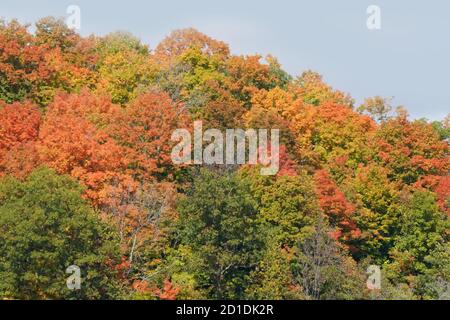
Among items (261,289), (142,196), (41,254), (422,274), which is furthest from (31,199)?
(422,274)

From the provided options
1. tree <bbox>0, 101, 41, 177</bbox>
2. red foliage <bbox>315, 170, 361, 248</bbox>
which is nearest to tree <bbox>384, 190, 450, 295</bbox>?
red foliage <bbox>315, 170, 361, 248</bbox>

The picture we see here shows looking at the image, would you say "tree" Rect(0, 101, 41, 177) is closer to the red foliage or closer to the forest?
the forest

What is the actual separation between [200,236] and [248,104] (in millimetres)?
28473

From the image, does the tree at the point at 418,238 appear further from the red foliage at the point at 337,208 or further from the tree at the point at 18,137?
the tree at the point at 18,137

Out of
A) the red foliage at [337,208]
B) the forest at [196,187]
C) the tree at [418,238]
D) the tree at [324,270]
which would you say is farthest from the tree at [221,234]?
the tree at [418,238]

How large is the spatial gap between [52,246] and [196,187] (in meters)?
11.4

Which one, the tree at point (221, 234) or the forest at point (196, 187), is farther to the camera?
the tree at point (221, 234)

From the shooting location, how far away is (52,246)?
55.8m

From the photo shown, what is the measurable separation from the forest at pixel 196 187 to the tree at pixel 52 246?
3.5 inches

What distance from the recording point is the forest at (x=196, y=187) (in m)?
57.6

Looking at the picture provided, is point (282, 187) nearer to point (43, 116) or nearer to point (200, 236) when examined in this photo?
point (200, 236)

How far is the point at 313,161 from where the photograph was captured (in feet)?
267

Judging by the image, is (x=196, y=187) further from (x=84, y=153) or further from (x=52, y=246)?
(x=52, y=246)
